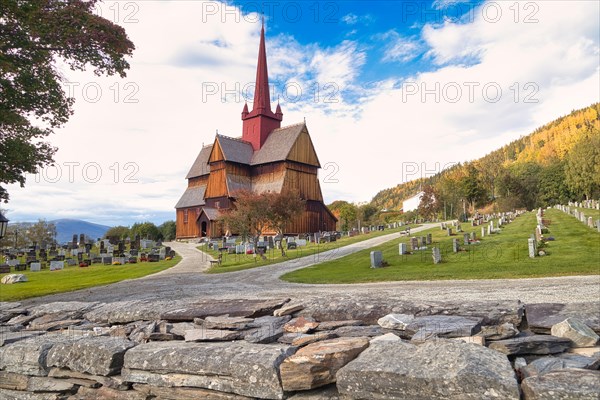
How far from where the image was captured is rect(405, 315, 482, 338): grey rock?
13.5ft

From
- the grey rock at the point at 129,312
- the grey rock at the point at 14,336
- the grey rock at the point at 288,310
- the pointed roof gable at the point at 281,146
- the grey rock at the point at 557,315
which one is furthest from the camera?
the pointed roof gable at the point at 281,146

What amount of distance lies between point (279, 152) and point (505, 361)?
192 ft

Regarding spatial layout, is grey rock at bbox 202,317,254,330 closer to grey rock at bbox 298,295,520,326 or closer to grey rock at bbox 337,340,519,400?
grey rock at bbox 298,295,520,326

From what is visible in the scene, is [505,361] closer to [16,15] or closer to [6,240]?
[16,15]

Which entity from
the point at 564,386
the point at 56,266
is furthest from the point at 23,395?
the point at 56,266

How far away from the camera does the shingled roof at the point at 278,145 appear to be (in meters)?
60.4

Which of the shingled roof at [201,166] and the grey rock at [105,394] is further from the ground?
the shingled roof at [201,166]

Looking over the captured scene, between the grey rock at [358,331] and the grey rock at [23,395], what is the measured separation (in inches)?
141

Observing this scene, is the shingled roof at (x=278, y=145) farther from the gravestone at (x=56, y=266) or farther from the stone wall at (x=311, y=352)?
the stone wall at (x=311, y=352)

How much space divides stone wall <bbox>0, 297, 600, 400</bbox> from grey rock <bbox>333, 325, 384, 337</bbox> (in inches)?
0.5

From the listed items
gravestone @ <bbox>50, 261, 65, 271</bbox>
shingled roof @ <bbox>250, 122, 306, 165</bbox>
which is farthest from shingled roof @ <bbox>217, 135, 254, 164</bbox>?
gravestone @ <bbox>50, 261, 65, 271</bbox>

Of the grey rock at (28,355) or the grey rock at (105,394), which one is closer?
the grey rock at (105,394)

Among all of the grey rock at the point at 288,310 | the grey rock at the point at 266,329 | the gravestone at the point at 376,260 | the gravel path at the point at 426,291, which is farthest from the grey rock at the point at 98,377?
the gravestone at the point at 376,260

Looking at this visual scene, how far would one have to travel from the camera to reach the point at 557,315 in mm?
4387
